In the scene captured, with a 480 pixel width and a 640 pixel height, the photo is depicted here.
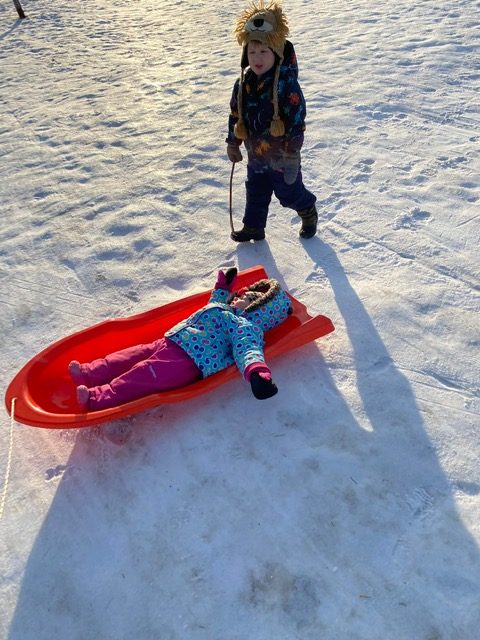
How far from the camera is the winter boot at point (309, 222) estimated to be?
3721 millimetres

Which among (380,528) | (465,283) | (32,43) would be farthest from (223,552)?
(32,43)

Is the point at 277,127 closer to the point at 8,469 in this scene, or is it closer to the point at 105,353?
the point at 105,353

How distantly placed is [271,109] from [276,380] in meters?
1.47

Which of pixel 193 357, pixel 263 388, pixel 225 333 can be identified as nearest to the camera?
pixel 263 388

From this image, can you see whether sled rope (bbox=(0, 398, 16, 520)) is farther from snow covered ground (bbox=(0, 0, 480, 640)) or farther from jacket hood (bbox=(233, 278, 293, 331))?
jacket hood (bbox=(233, 278, 293, 331))

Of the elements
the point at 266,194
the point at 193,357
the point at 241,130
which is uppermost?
the point at 241,130

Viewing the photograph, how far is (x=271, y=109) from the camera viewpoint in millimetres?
3113

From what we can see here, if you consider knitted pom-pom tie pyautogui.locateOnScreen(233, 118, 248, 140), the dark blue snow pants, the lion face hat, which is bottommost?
the dark blue snow pants

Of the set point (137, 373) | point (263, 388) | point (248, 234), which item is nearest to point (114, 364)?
point (137, 373)

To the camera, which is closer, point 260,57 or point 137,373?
point 137,373

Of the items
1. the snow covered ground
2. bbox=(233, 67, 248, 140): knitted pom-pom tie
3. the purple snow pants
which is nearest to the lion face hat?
bbox=(233, 67, 248, 140): knitted pom-pom tie

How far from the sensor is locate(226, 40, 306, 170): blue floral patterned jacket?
305 centimetres

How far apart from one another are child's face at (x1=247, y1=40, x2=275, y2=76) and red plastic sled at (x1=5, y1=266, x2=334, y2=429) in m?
1.09

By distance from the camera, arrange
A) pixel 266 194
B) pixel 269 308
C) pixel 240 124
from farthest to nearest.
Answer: pixel 266 194, pixel 240 124, pixel 269 308
